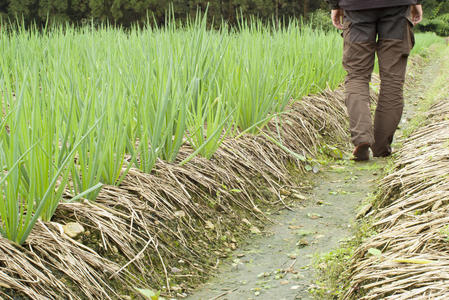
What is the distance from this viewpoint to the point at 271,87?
2645mm

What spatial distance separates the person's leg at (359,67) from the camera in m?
2.69

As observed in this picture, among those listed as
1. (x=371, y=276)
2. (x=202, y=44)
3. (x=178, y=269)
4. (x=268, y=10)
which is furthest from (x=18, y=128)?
(x=268, y=10)

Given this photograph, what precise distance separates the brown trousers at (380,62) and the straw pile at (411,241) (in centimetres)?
55

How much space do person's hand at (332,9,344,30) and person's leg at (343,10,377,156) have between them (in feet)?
0.40

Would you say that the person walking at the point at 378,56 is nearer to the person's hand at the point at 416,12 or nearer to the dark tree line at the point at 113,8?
the person's hand at the point at 416,12

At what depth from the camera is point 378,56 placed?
2.76 m

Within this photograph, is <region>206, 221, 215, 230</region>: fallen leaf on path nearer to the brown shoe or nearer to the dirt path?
the dirt path

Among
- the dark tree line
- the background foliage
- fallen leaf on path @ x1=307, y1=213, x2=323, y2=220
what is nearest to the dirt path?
fallen leaf on path @ x1=307, y1=213, x2=323, y2=220

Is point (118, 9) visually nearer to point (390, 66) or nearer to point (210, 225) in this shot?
point (390, 66)

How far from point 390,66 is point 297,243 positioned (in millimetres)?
1257

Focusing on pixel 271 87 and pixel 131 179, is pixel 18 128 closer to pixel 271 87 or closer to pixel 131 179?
pixel 131 179

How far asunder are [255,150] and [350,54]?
2.61 feet

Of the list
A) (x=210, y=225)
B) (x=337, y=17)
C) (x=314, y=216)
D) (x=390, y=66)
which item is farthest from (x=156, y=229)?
(x=337, y=17)

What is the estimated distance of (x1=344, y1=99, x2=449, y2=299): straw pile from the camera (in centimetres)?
125
